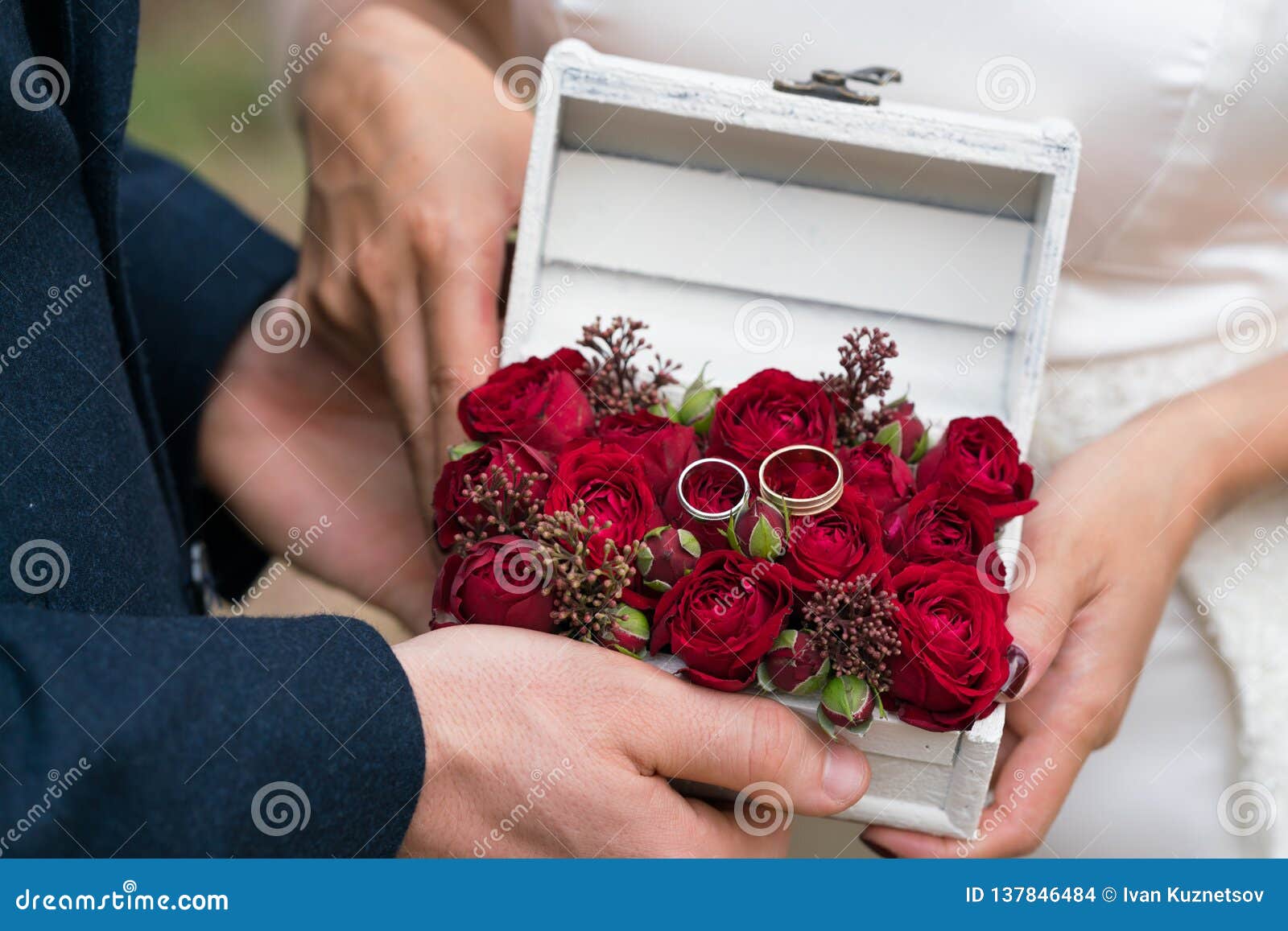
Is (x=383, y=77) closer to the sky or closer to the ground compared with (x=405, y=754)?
closer to the sky

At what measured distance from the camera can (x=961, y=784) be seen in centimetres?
108

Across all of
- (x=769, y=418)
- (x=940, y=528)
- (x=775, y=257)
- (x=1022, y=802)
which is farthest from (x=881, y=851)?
(x=775, y=257)

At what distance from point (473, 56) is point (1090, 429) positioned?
1177mm

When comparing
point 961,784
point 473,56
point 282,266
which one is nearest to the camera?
point 961,784

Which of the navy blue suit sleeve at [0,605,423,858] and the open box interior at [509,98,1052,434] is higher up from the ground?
the open box interior at [509,98,1052,434]

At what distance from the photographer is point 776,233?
1.36 meters

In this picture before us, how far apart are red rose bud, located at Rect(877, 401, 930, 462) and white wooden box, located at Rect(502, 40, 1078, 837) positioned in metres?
0.11

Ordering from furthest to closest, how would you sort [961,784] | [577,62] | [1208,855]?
1. [1208,855]
2. [577,62]
3. [961,784]

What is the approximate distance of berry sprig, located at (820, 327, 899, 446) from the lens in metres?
1.09

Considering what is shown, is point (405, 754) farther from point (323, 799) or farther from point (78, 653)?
point (78, 653)

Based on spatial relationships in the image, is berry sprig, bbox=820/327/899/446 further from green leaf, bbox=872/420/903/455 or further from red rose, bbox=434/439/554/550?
red rose, bbox=434/439/554/550

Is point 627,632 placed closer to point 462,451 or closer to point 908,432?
point 462,451

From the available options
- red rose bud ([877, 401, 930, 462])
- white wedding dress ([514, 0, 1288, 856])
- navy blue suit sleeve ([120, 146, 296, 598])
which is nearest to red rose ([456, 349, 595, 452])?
red rose bud ([877, 401, 930, 462])

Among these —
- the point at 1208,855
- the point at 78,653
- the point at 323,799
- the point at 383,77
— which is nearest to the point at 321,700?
the point at 323,799
